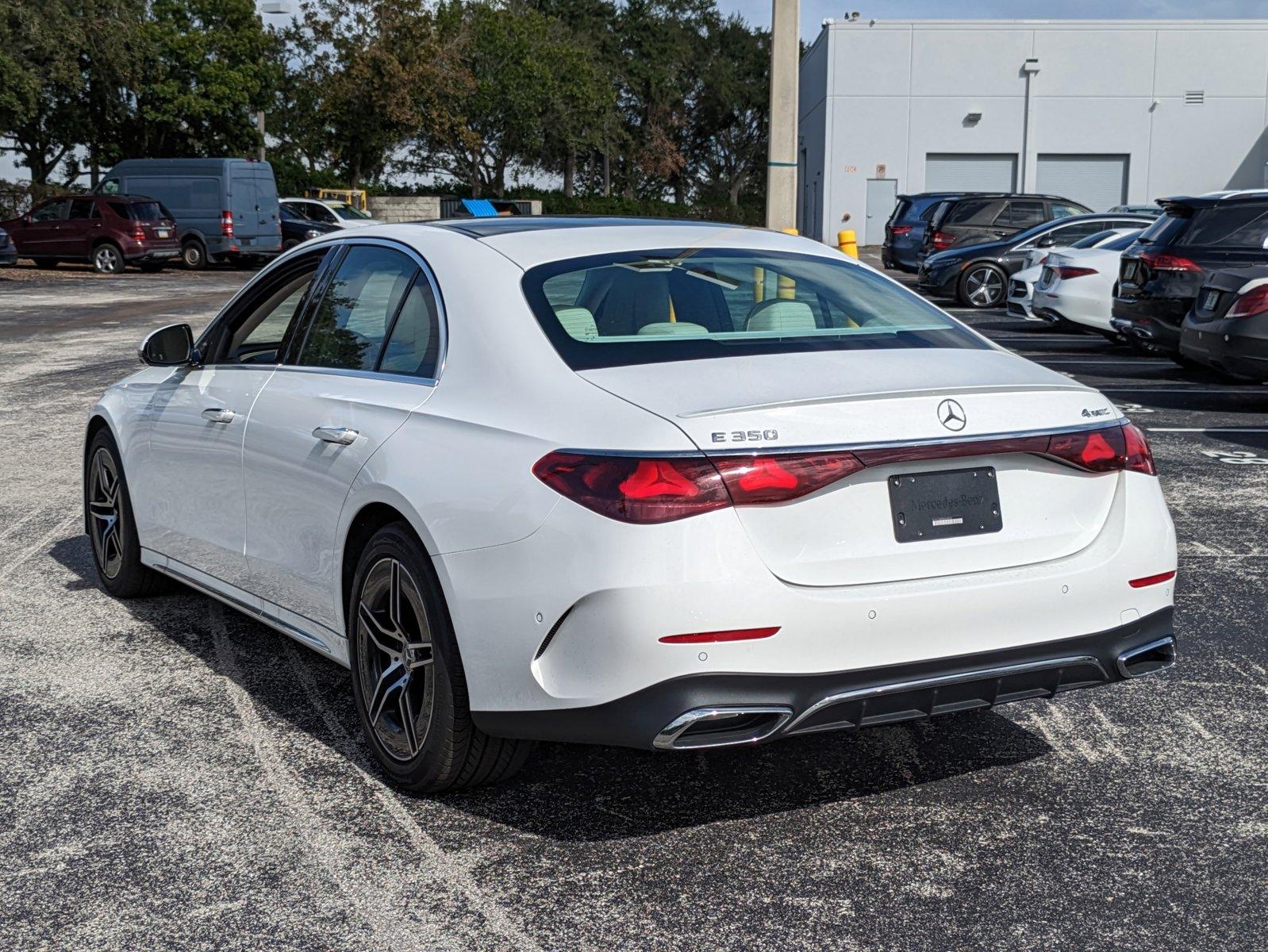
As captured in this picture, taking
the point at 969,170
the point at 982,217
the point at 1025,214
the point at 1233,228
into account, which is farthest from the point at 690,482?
the point at 969,170

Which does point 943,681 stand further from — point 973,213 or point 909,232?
point 909,232

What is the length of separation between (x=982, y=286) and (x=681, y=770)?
21334mm

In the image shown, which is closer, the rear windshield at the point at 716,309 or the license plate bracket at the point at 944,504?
the license plate bracket at the point at 944,504

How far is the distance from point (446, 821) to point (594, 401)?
1.22 m

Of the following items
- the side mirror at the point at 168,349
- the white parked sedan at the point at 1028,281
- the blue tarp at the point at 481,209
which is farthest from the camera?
the white parked sedan at the point at 1028,281

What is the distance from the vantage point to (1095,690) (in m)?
5.20

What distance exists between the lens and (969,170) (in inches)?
2046

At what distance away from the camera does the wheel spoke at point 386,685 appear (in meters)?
4.13

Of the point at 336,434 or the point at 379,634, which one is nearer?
the point at 379,634

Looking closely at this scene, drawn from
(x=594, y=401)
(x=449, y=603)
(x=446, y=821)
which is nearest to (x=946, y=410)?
(x=594, y=401)

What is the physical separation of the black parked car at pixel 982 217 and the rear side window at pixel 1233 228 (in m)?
13.7

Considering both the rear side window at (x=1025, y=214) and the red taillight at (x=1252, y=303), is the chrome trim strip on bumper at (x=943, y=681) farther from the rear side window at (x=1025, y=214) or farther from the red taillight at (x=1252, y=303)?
the rear side window at (x=1025, y=214)

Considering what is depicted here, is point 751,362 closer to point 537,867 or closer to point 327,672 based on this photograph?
point 537,867

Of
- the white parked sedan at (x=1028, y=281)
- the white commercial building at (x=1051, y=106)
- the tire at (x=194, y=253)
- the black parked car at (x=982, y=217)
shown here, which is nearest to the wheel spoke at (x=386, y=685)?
the white parked sedan at (x=1028, y=281)
